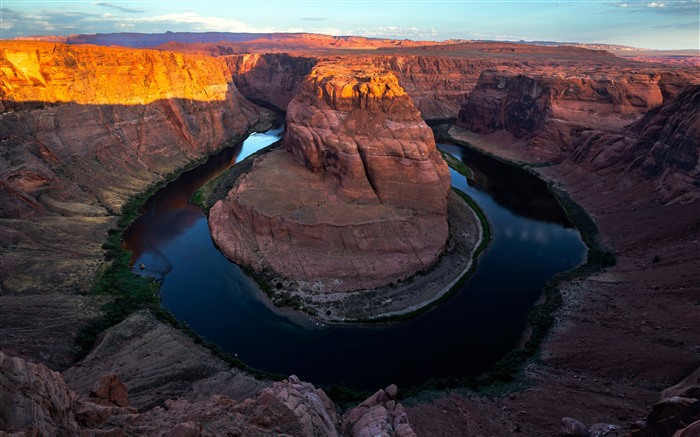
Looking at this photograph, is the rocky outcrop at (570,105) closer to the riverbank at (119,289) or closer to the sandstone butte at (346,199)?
the sandstone butte at (346,199)

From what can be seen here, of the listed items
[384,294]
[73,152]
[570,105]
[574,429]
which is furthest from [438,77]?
[574,429]

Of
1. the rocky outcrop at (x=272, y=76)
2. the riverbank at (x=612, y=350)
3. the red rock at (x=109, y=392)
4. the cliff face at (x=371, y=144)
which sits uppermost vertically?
the rocky outcrop at (x=272, y=76)

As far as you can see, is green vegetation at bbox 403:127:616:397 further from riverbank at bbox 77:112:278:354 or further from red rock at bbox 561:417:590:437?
riverbank at bbox 77:112:278:354

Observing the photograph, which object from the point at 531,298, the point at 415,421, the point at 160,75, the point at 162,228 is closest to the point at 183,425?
the point at 415,421

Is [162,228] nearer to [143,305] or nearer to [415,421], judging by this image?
[143,305]

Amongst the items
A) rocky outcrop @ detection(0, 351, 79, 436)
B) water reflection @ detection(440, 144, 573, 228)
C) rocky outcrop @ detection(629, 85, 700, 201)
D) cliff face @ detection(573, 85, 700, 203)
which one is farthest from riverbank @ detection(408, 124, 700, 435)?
rocky outcrop @ detection(0, 351, 79, 436)

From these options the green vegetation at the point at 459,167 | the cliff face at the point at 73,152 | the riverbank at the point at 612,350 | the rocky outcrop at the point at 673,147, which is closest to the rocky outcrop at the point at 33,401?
the cliff face at the point at 73,152

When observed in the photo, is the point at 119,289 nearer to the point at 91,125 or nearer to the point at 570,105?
the point at 91,125
